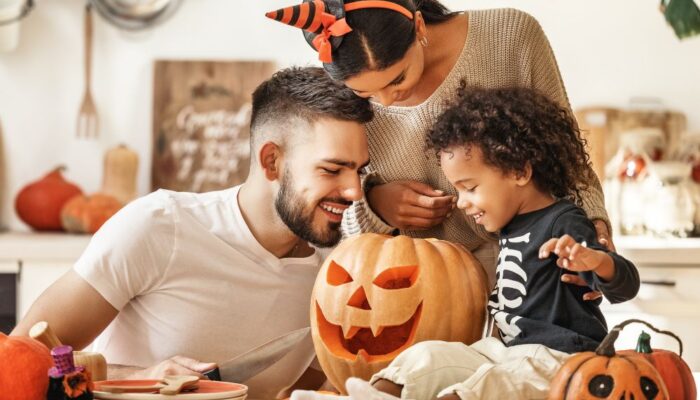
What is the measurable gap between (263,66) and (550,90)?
1.99 metres

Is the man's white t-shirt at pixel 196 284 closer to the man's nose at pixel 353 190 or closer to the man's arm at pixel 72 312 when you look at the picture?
the man's arm at pixel 72 312

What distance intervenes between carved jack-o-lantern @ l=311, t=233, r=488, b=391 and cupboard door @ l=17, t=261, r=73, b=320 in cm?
181

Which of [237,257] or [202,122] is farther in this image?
[202,122]

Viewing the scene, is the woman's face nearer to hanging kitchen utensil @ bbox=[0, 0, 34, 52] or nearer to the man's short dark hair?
the man's short dark hair

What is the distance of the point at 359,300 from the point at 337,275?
0.18 feet

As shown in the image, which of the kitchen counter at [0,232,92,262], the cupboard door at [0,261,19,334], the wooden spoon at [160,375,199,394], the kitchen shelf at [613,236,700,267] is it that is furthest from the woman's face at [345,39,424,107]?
the cupboard door at [0,261,19,334]

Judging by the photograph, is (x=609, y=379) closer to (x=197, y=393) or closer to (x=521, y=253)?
(x=521, y=253)

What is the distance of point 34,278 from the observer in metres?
2.96

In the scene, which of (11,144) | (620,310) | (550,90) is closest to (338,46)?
(550,90)

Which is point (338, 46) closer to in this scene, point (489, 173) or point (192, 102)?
point (489, 173)

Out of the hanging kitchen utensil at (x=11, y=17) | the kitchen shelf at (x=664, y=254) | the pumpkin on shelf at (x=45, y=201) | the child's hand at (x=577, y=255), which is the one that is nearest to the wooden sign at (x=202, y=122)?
the pumpkin on shelf at (x=45, y=201)

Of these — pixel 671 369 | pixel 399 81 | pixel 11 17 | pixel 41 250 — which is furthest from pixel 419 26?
pixel 11 17

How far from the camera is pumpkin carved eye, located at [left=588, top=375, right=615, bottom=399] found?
97 cm

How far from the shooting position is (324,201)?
1480 mm
